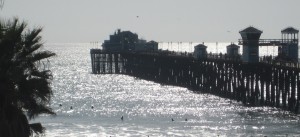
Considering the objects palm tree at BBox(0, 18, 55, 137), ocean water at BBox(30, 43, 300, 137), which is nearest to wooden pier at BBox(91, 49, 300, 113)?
ocean water at BBox(30, 43, 300, 137)

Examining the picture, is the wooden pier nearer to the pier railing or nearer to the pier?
the pier

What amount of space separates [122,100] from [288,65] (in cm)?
2863

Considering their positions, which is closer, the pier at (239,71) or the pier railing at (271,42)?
the pier at (239,71)

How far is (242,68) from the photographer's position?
250 feet

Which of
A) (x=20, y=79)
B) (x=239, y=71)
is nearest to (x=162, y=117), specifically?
(x=239, y=71)

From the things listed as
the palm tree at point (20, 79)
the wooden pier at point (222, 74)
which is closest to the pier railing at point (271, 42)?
the wooden pier at point (222, 74)

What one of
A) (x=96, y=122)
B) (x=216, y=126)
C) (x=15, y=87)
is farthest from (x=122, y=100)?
(x=15, y=87)

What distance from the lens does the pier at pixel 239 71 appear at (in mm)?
65938

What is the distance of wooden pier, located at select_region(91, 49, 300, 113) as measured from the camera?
→ 65.4 m

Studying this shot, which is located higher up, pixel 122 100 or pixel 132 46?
pixel 132 46

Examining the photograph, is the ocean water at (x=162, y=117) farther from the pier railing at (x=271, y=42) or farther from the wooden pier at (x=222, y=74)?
the pier railing at (x=271, y=42)

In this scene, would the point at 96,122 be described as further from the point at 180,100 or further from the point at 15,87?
the point at 15,87

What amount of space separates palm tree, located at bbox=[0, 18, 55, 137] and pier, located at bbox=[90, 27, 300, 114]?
49974 millimetres

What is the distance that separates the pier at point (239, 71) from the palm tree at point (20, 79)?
164ft
